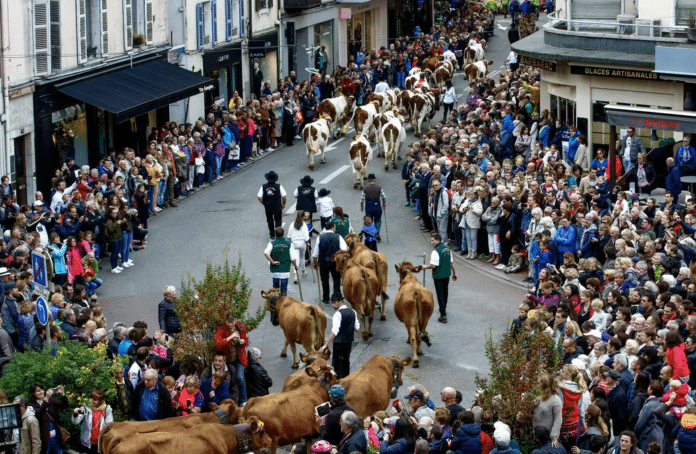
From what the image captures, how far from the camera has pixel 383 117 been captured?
35562 millimetres

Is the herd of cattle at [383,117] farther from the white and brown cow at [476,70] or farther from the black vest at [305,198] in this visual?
the black vest at [305,198]

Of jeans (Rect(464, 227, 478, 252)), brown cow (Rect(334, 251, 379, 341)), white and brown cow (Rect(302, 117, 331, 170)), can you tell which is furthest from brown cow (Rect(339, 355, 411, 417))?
white and brown cow (Rect(302, 117, 331, 170))

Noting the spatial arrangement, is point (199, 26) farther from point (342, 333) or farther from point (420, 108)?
point (342, 333)

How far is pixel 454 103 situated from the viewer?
4244 centimetres

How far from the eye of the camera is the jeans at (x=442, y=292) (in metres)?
22.7

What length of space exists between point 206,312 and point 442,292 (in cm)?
548

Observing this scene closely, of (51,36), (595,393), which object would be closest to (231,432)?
(595,393)

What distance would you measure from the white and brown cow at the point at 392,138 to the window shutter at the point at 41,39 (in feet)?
30.8

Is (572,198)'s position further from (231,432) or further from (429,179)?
(231,432)

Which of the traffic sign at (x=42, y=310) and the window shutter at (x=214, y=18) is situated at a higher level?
the window shutter at (x=214, y=18)

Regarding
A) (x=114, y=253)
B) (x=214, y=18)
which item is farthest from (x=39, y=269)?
(x=214, y=18)

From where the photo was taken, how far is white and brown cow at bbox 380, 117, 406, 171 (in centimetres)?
3466

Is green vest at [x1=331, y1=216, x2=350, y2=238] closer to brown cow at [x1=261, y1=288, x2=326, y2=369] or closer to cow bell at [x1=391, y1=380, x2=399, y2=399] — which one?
brown cow at [x1=261, y1=288, x2=326, y2=369]

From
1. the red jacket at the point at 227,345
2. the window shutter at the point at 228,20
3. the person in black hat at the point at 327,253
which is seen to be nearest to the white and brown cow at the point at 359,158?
the person in black hat at the point at 327,253
